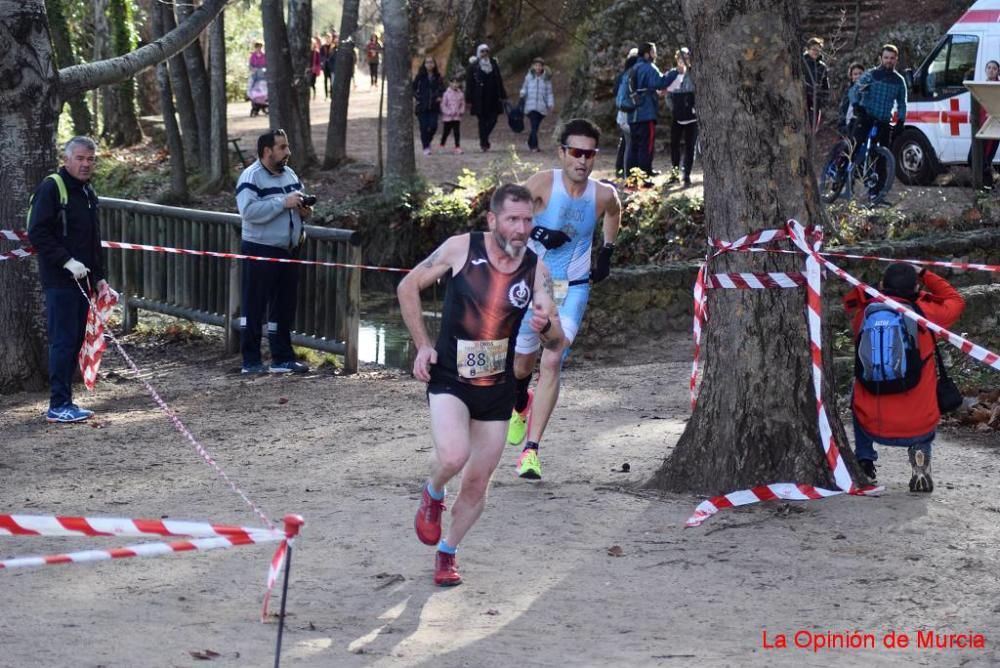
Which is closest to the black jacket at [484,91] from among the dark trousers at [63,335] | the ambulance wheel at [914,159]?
the ambulance wheel at [914,159]

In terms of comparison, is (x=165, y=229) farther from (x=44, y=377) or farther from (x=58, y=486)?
(x=58, y=486)

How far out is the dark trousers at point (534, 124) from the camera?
92.7 feet

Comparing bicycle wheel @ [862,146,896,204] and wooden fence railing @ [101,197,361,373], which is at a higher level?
bicycle wheel @ [862,146,896,204]

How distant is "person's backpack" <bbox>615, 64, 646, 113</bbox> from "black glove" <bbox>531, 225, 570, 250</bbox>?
1324 centimetres

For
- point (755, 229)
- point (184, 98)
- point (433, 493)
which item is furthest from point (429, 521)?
point (184, 98)

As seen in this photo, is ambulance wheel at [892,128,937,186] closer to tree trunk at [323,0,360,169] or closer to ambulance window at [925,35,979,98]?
ambulance window at [925,35,979,98]

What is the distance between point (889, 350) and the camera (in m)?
7.50

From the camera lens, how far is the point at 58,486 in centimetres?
838

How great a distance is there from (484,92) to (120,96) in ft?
36.6

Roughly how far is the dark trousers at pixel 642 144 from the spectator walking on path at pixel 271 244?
998cm

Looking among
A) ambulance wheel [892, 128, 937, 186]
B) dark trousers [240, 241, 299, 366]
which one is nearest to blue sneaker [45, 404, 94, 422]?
dark trousers [240, 241, 299, 366]

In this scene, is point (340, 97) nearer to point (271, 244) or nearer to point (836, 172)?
point (836, 172)

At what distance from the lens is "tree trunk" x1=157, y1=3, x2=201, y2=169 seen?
89.1 ft

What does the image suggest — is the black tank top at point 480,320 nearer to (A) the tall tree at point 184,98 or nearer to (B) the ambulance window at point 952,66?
(B) the ambulance window at point 952,66
